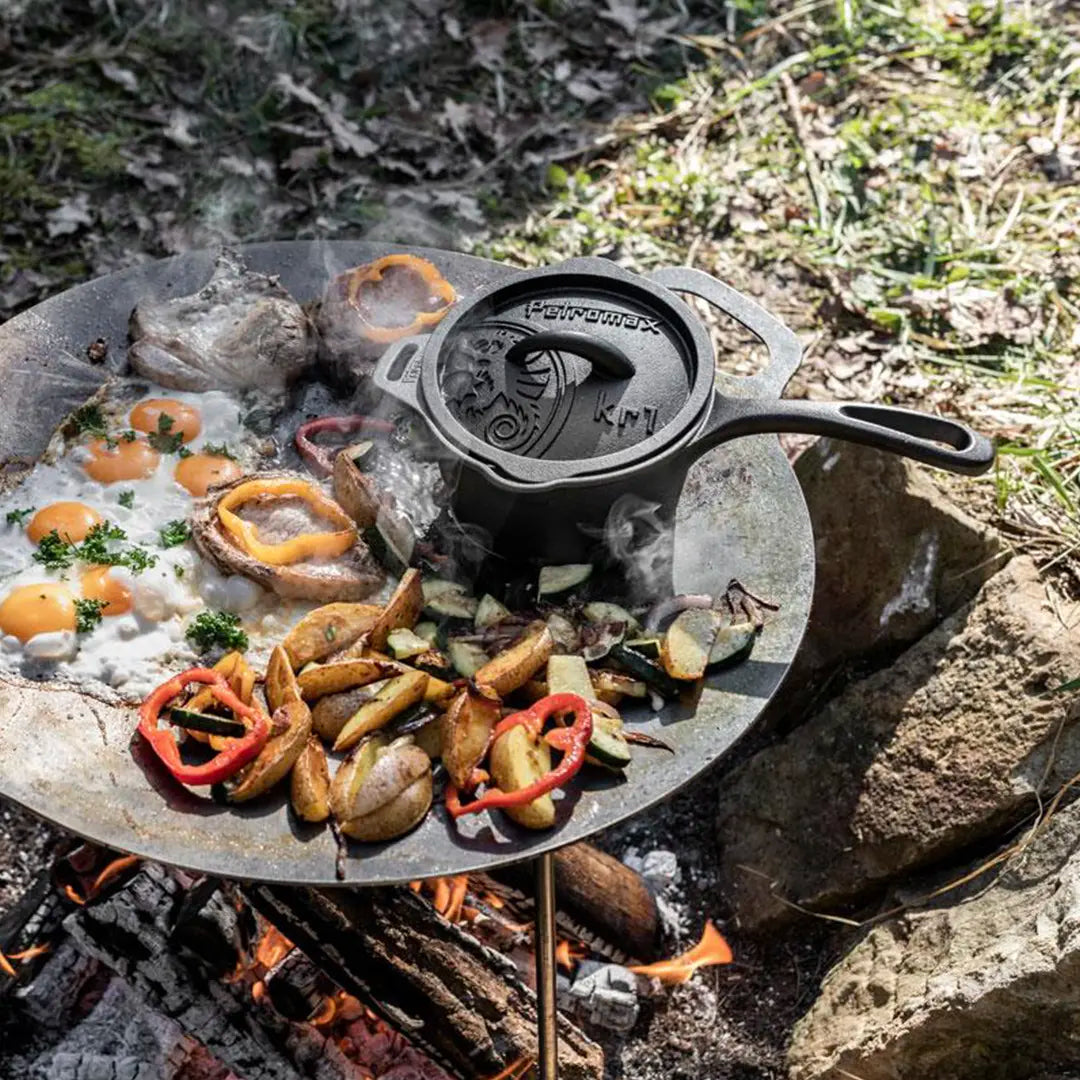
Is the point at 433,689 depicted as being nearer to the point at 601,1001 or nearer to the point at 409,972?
the point at 409,972

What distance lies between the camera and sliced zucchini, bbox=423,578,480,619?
315cm

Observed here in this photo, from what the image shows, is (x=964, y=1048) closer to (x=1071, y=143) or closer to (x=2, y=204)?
(x=1071, y=143)

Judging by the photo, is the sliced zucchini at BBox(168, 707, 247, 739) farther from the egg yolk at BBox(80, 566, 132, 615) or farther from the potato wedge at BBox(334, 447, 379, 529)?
the potato wedge at BBox(334, 447, 379, 529)

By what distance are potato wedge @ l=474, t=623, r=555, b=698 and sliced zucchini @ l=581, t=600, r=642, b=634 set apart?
0.19 m

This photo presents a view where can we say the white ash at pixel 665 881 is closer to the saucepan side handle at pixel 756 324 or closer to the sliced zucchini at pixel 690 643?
the sliced zucchini at pixel 690 643

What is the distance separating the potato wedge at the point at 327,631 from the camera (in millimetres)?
2971

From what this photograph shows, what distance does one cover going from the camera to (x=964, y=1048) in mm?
3406

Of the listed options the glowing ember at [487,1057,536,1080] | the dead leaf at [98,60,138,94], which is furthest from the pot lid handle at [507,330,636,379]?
the dead leaf at [98,60,138,94]

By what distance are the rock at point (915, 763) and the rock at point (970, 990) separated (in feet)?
0.73

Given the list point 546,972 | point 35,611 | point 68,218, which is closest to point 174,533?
point 35,611

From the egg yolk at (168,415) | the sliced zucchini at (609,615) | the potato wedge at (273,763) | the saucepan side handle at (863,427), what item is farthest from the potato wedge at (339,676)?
the egg yolk at (168,415)

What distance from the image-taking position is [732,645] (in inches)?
118

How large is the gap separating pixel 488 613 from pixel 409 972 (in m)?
1.15

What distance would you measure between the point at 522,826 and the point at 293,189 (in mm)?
5593
